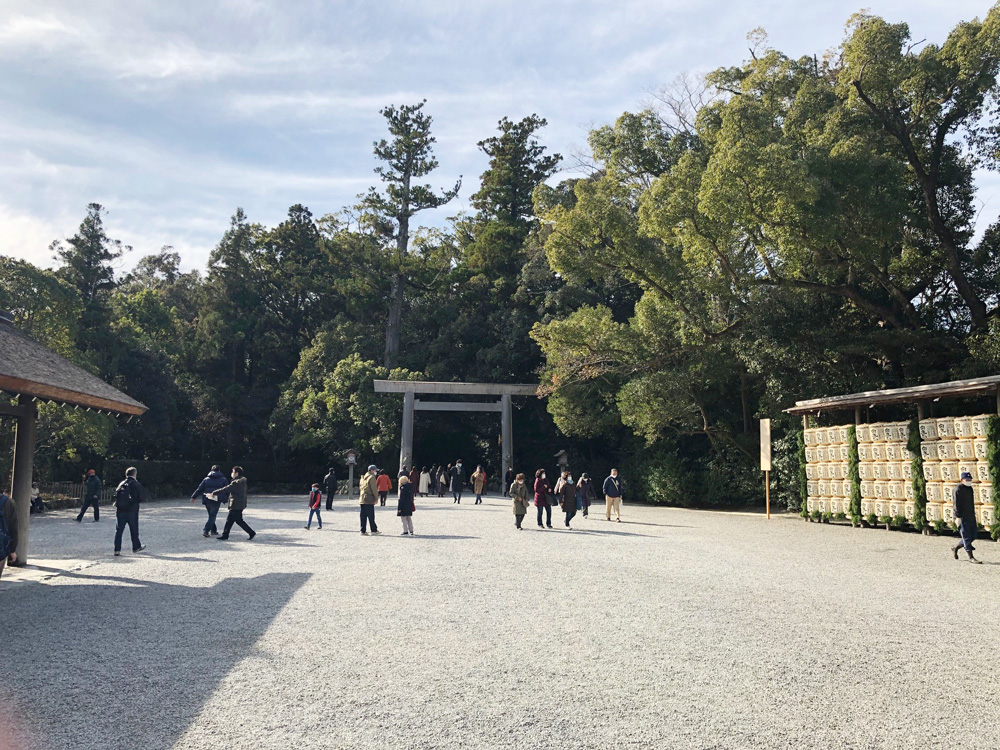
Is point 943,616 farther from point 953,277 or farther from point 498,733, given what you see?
point 953,277

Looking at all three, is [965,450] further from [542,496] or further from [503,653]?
[503,653]

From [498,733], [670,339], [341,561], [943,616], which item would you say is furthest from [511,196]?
[498,733]

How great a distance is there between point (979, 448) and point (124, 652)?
14754 mm

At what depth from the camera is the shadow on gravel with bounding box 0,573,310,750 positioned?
4801 mm

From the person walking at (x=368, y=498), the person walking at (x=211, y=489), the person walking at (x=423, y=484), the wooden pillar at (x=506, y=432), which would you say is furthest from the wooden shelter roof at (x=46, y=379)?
the wooden pillar at (x=506, y=432)

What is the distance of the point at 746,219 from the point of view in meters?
18.5

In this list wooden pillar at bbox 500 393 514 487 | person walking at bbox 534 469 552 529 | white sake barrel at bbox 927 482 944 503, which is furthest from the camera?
wooden pillar at bbox 500 393 514 487

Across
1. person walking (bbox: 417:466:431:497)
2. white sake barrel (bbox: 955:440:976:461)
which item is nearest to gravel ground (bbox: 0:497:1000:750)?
white sake barrel (bbox: 955:440:976:461)

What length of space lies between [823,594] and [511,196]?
1520 inches

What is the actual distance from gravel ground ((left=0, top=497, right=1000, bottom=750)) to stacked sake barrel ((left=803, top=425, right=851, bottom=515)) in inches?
243

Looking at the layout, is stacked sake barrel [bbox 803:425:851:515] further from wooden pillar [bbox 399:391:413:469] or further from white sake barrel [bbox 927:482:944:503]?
wooden pillar [bbox 399:391:413:469]

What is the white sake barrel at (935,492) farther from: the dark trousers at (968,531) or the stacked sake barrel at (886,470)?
the dark trousers at (968,531)

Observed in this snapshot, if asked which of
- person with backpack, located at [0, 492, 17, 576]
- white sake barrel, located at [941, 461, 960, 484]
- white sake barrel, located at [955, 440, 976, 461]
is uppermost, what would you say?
white sake barrel, located at [955, 440, 976, 461]

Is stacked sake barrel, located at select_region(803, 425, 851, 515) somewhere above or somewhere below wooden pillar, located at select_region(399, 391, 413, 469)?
below
